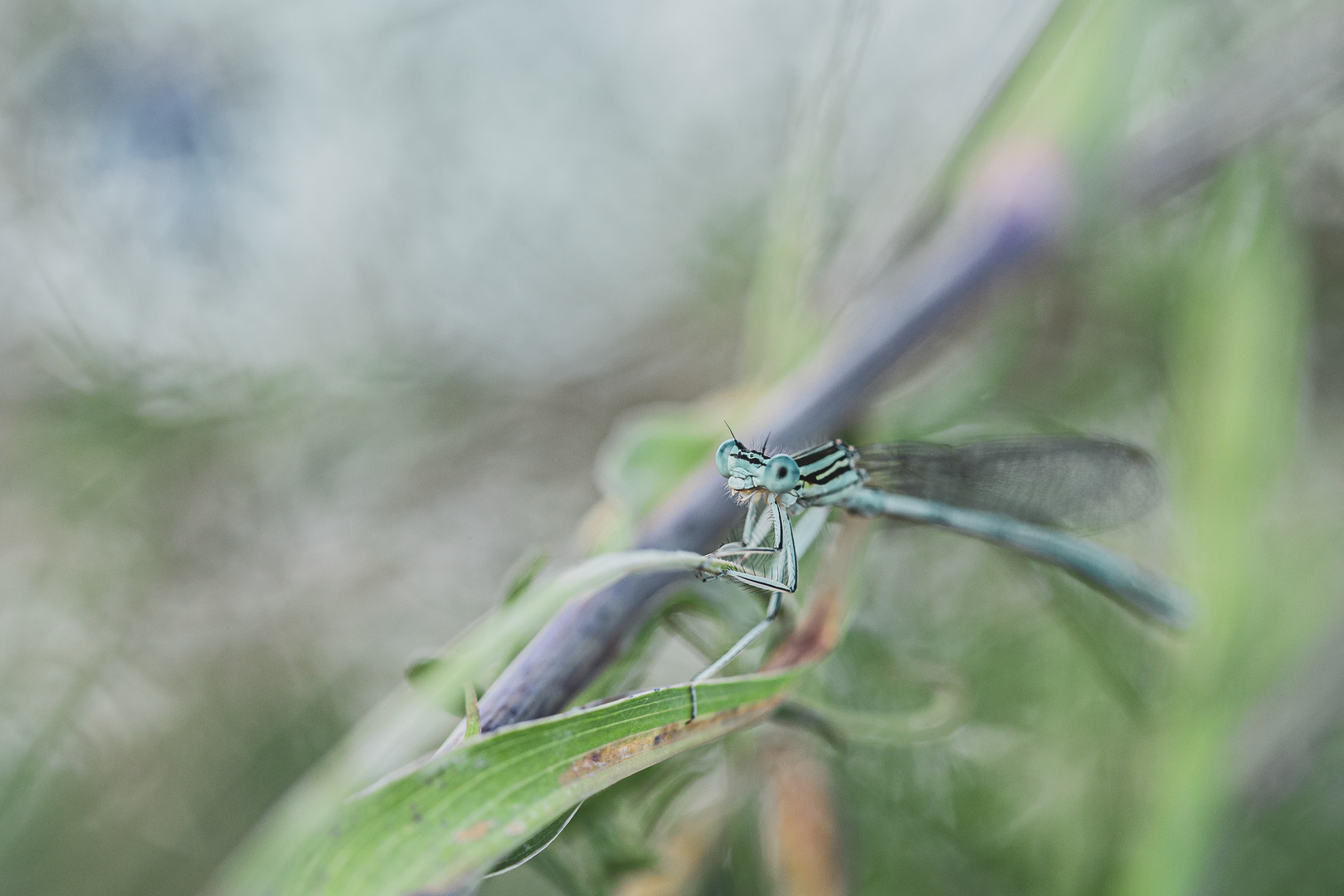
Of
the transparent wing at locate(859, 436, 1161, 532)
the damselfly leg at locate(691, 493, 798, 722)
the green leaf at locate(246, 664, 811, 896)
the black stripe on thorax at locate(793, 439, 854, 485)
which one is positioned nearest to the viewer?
the green leaf at locate(246, 664, 811, 896)

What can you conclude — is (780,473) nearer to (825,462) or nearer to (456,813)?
(825,462)

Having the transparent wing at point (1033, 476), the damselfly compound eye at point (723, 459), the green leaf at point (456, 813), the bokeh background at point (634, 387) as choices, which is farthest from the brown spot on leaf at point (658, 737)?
the transparent wing at point (1033, 476)

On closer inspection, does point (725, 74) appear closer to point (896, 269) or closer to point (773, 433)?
point (896, 269)

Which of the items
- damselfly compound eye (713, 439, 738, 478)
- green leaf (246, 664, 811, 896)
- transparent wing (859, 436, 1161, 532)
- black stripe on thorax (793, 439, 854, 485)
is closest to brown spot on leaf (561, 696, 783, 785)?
green leaf (246, 664, 811, 896)

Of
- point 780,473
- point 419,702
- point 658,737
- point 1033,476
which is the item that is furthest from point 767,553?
point 1033,476

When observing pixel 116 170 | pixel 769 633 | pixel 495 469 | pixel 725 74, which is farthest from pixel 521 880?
pixel 725 74

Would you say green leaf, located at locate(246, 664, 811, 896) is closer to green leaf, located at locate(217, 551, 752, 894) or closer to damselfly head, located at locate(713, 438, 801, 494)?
green leaf, located at locate(217, 551, 752, 894)
